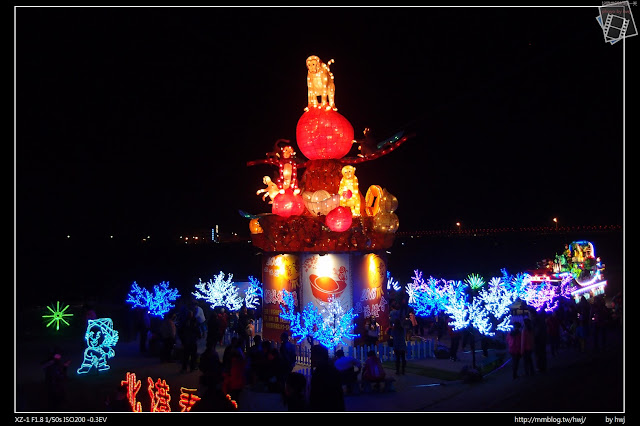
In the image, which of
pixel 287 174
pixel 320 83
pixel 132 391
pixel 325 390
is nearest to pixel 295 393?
pixel 325 390

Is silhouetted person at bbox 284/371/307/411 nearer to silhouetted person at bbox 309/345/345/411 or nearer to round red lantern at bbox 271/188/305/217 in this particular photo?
silhouetted person at bbox 309/345/345/411

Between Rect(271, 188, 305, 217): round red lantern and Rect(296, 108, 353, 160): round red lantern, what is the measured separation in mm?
1631

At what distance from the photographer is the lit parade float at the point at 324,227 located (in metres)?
15.7

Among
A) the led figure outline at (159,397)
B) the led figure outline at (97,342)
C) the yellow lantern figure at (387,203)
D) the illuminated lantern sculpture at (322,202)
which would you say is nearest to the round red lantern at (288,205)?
the illuminated lantern sculpture at (322,202)

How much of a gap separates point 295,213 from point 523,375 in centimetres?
746

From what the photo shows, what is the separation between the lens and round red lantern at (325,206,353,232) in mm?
14969

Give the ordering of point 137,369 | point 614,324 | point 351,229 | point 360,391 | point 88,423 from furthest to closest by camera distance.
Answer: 1. point 614,324
2. point 351,229
3. point 137,369
4. point 360,391
5. point 88,423

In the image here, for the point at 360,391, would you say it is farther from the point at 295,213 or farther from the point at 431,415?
the point at 295,213

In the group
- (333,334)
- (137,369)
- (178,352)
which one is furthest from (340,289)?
(137,369)

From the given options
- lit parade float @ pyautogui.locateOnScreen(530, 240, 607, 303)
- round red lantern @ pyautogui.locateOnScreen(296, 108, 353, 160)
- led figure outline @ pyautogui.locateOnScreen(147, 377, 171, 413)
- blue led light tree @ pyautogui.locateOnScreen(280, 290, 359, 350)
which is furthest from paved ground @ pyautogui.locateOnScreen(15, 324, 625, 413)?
lit parade float @ pyautogui.locateOnScreen(530, 240, 607, 303)

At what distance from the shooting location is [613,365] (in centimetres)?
1200

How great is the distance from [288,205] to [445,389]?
22.6 feet

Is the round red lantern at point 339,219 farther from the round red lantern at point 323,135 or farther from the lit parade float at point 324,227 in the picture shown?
the round red lantern at point 323,135

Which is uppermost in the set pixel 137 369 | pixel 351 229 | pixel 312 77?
pixel 312 77
